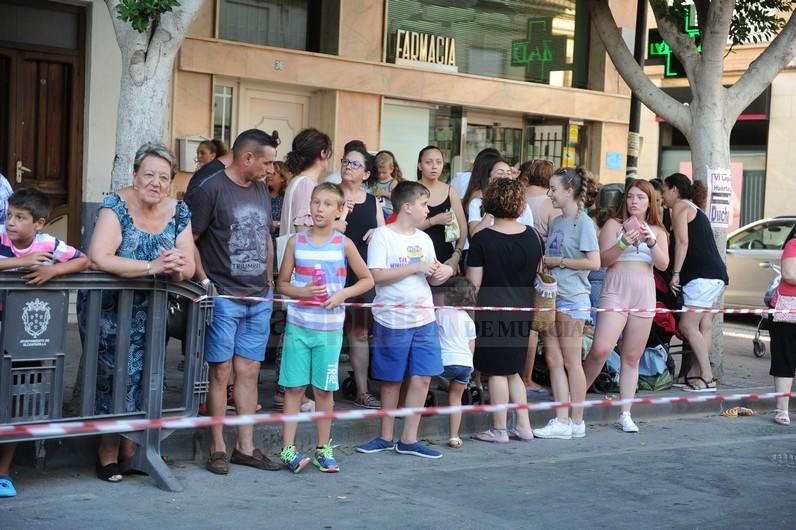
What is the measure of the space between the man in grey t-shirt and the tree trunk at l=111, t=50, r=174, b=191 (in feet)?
3.17

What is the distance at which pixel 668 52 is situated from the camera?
14094 mm

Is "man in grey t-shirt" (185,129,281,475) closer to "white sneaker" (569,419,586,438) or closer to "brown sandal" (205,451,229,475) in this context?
"brown sandal" (205,451,229,475)

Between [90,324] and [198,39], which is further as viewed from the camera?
[198,39]

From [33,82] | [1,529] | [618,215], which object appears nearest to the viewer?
[1,529]

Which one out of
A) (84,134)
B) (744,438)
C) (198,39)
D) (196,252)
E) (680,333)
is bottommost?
(744,438)

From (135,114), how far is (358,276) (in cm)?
193

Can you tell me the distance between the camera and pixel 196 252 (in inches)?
283

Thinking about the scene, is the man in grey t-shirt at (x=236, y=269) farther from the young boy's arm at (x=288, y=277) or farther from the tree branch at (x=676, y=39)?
the tree branch at (x=676, y=39)

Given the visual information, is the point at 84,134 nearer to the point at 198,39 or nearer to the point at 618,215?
the point at 198,39

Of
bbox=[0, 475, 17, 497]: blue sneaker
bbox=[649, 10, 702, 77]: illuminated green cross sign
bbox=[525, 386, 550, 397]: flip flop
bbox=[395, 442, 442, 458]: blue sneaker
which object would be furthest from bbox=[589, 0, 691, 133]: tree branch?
bbox=[0, 475, 17, 497]: blue sneaker

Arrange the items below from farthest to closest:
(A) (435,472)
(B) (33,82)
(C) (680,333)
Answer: (B) (33,82)
(C) (680,333)
(A) (435,472)

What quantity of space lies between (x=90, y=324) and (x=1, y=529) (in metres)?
1.25

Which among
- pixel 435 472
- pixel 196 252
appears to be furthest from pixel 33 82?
pixel 435 472

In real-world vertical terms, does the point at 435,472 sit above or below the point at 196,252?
below
